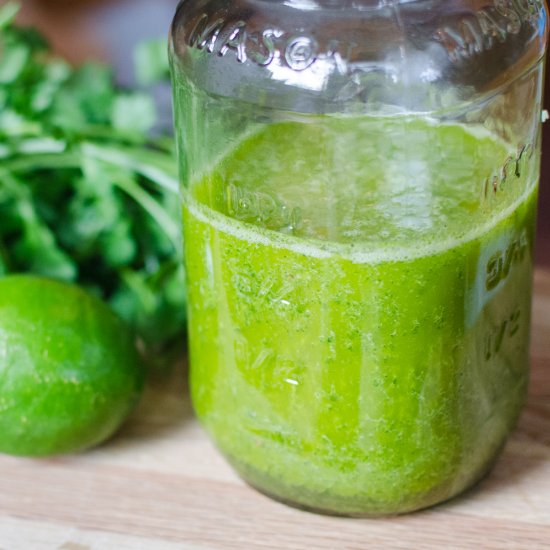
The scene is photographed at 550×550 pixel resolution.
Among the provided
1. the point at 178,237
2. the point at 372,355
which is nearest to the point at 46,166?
the point at 178,237

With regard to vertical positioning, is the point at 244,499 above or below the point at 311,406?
below

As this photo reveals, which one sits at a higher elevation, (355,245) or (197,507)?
(355,245)

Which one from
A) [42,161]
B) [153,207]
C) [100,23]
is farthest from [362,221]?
[100,23]

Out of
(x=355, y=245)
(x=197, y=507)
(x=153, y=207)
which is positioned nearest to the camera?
(x=355, y=245)

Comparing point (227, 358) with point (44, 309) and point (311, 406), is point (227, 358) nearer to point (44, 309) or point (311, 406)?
point (311, 406)

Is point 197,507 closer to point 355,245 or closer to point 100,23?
point 355,245

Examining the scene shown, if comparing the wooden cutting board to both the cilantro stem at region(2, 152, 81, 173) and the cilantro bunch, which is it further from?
the cilantro stem at region(2, 152, 81, 173)

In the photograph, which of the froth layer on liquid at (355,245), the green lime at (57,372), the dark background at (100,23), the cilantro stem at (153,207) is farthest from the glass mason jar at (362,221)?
the dark background at (100,23)
